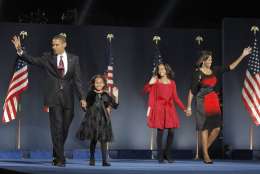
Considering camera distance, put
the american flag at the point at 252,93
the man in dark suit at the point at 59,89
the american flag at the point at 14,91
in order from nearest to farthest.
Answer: the man in dark suit at the point at 59,89 < the american flag at the point at 14,91 < the american flag at the point at 252,93

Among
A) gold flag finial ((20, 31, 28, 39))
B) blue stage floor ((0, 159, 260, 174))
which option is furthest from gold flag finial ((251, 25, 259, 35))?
blue stage floor ((0, 159, 260, 174))

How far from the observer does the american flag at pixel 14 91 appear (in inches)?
437

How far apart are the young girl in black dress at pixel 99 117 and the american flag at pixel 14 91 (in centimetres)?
323

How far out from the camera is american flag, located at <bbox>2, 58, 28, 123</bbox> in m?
11.1

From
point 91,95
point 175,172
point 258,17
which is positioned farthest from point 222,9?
point 175,172

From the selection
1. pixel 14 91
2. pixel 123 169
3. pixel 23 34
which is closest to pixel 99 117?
pixel 123 169

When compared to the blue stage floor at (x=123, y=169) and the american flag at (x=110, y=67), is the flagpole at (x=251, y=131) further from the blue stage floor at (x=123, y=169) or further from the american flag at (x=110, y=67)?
the blue stage floor at (x=123, y=169)

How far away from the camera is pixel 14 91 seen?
1109 cm

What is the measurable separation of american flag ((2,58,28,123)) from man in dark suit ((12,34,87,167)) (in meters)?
3.45

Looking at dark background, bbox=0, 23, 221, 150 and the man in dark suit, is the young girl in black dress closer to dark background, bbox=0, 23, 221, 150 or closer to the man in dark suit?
the man in dark suit

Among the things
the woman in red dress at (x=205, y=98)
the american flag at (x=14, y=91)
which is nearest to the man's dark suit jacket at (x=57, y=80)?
the woman in red dress at (x=205, y=98)

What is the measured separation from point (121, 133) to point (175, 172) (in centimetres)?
489

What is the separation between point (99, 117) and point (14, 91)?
11.1ft

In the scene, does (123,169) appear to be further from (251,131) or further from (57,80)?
(251,131)
